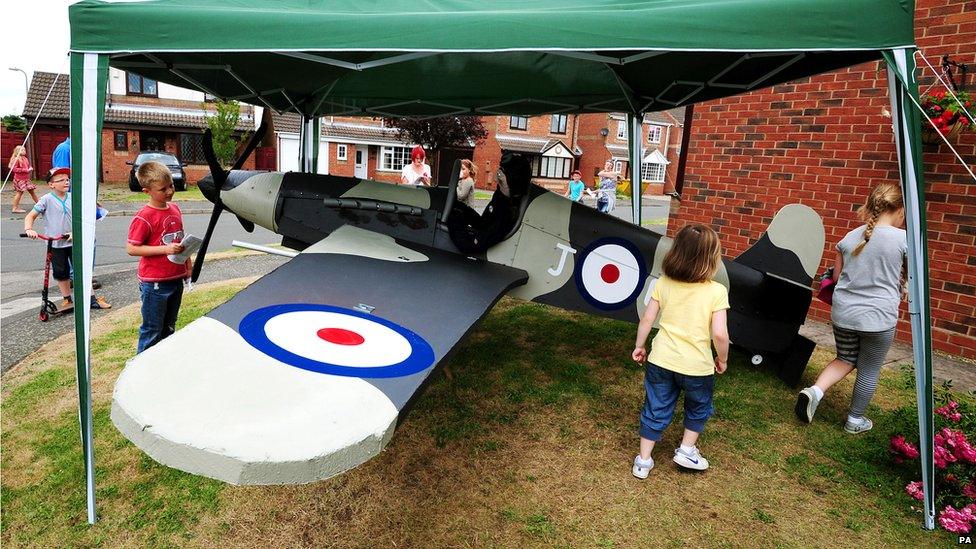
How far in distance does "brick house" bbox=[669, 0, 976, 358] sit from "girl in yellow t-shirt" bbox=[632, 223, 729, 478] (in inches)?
149

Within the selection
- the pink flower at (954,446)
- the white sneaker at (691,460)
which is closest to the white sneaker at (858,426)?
the pink flower at (954,446)

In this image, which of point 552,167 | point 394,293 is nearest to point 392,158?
point 552,167

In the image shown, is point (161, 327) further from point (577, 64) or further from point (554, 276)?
point (577, 64)

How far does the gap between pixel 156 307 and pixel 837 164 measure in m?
6.68

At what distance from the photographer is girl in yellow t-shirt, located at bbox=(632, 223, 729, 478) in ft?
9.37

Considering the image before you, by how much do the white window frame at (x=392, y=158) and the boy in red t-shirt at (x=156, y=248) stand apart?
101 feet

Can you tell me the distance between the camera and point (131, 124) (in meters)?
25.2

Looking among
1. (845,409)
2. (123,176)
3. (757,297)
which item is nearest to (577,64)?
(757,297)

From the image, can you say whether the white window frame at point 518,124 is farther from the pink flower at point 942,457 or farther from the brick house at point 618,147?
the pink flower at point 942,457

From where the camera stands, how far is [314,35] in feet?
8.79

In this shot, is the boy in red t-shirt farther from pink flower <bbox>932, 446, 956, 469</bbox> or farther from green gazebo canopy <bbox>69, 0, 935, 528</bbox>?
pink flower <bbox>932, 446, 956, 469</bbox>

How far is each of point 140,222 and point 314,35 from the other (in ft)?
Answer: 6.00

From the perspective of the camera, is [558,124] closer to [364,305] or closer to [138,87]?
[138,87]

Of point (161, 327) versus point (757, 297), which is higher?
point (757, 297)
